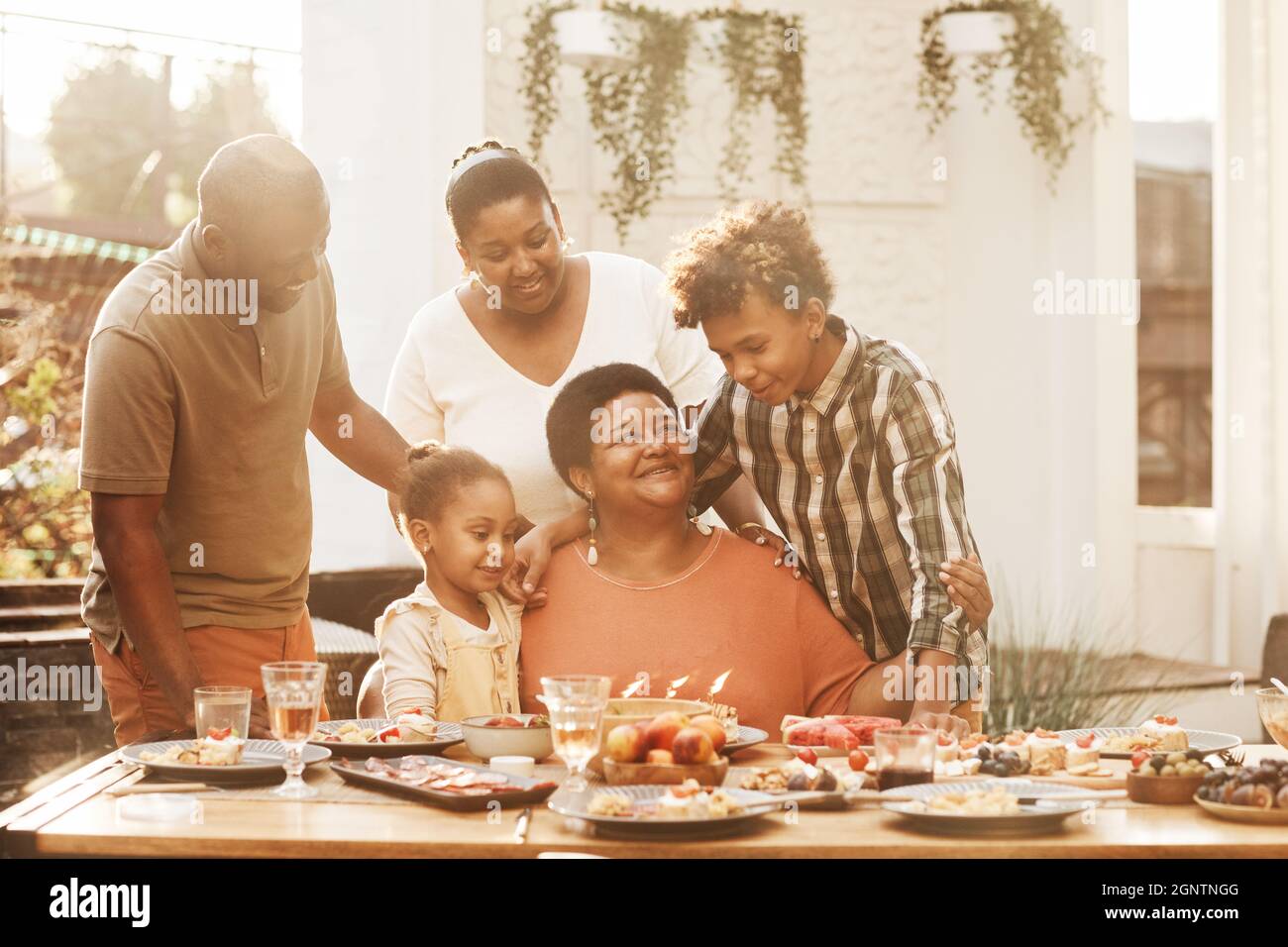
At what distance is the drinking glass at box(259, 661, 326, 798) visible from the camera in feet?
6.07

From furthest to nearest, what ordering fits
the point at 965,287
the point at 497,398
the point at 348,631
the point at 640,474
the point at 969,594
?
the point at 965,287 → the point at 348,631 → the point at 497,398 → the point at 640,474 → the point at 969,594

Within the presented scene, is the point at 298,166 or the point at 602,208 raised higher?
the point at 602,208

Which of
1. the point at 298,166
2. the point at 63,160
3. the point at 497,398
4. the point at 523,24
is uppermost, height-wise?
the point at 63,160

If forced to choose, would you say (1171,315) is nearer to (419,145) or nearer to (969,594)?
(419,145)

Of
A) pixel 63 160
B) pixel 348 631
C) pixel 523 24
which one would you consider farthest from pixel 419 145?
pixel 63 160

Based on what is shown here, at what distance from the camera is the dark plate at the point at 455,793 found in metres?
1.76

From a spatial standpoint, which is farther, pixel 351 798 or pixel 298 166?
pixel 298 166

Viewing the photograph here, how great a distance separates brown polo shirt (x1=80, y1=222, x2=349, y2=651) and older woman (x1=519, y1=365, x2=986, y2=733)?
20.9 inches

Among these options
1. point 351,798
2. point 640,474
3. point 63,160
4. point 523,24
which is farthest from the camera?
→ point 63,160

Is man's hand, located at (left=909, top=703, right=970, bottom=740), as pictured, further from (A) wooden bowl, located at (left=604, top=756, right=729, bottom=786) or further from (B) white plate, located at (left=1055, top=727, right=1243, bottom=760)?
(A) wooden bowl, located at (left=604, top=756, right=729, bottom=786)

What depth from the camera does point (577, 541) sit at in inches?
108

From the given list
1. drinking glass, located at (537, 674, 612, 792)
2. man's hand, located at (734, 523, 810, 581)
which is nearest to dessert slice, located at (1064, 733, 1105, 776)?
drinking glass, located at (537, 674, 612, 792)

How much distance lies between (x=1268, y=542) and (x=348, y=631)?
3173 mm

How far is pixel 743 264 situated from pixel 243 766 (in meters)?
1.19
